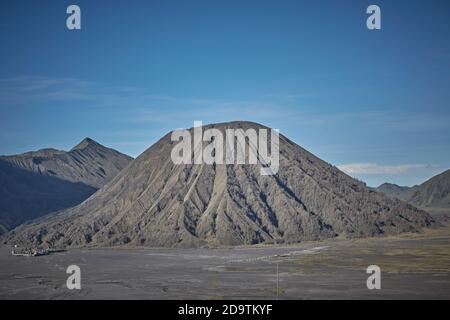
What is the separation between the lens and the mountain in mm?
151250

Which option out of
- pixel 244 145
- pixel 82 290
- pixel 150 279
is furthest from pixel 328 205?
pixel 82 290

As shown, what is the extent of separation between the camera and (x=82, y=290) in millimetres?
66500

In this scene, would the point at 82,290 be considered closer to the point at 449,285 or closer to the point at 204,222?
the point at 449,285

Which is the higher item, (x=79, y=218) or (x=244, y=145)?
(x=244, y=145)

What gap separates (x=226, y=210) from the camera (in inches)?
6161

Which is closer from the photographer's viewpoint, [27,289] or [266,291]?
[266,291]

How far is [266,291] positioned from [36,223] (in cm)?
15131

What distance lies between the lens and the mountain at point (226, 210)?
151250mm

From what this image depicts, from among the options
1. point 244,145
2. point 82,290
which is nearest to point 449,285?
point 82,290

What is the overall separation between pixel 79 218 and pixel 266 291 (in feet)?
415
